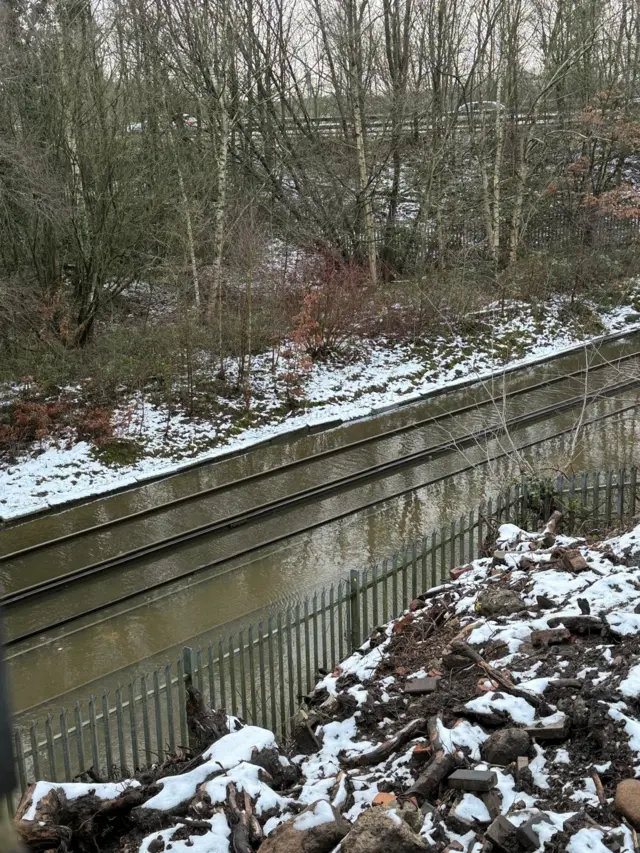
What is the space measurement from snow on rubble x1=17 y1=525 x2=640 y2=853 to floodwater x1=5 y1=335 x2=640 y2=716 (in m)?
3.96

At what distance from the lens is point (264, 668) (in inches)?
366

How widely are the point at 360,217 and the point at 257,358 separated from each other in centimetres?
1022

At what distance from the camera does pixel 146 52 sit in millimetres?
27531

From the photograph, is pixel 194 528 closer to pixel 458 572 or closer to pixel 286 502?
pixel 286 502

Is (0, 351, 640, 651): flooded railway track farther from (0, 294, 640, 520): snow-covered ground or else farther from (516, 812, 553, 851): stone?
(516, 812, 553, 851): stone

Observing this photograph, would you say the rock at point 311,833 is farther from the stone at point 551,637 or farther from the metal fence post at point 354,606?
the metal fence post at point 354,606

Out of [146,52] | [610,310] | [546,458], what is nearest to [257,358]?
[546,458]

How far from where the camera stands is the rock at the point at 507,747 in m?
5.92

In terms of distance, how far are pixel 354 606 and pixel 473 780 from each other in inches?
171

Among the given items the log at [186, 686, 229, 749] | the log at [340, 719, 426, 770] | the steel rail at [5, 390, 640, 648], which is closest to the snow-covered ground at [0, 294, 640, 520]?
the steel rail at [5, 390, 640, 648]

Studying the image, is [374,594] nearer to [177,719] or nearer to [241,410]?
[177,719]

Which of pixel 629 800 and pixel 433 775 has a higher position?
pixel 629 800

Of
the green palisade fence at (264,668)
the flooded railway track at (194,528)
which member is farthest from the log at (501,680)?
the flooded railway track at (194,528)

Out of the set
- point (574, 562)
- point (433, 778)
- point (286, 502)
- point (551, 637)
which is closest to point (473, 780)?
point (433, 778)
